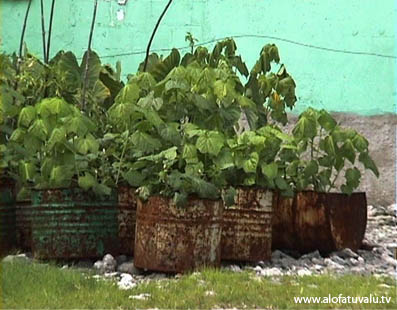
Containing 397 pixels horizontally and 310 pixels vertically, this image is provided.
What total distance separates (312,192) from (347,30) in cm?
185

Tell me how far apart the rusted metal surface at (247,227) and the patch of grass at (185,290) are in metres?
0.34

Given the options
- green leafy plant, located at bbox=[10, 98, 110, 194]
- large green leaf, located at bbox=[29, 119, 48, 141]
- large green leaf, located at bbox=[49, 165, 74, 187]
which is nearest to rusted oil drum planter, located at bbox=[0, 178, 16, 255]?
green leafy plant, located at bbox=[10, 98, 110, 194]

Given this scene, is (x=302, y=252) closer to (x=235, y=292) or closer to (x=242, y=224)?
(x=242, y=224)

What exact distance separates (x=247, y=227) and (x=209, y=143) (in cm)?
62

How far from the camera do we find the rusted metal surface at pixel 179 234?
3949 millimetres

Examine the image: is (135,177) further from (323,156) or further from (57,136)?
(323,156)

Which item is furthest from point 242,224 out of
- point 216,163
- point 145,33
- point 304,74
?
point 145,33

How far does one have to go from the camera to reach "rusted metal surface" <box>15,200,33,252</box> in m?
4.58

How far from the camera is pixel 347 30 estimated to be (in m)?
5.95

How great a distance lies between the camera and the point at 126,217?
438 cm

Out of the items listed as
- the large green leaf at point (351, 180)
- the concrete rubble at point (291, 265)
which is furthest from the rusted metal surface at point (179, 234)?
the large green leaf at point (351, 180)

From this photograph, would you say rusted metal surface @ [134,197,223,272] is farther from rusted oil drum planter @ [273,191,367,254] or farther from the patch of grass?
rusted oil drum planter @ [273,191,367,254]

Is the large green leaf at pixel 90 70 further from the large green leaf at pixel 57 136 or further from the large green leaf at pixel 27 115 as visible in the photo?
the large green leaf at pixel 57 136

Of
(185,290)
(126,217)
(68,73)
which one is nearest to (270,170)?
(126,217)
